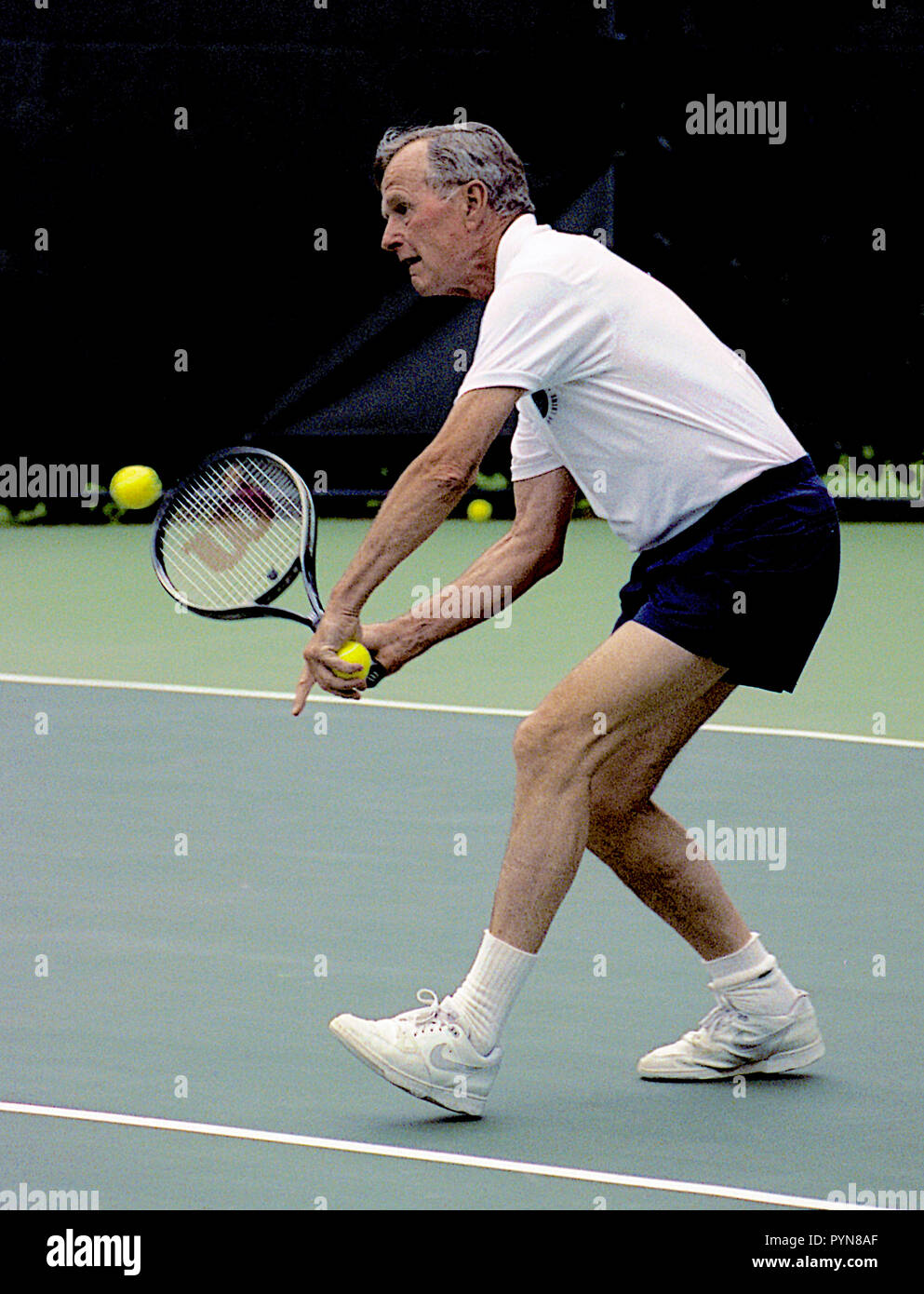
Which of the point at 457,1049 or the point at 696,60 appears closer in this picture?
the point at 457,1049

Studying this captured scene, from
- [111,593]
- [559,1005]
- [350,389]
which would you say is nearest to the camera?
[559,1005]

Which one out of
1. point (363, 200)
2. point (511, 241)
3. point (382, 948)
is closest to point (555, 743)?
point (511, 241)

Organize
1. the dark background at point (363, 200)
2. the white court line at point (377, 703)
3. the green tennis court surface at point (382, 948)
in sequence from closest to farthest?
the green tennis court surface at point (382, 948)
the white court line at point (377, 703)
the dark background at point (363, 200)

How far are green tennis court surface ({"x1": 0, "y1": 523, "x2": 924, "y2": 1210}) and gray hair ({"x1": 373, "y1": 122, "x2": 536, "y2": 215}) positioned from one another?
1.34m

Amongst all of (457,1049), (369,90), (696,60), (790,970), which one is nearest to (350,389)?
(369,90)

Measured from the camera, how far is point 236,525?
14.4 feet

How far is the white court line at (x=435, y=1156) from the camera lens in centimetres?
319

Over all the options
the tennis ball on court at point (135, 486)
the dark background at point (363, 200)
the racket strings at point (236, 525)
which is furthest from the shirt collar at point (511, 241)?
the tennis ball on court at point (135, 486)

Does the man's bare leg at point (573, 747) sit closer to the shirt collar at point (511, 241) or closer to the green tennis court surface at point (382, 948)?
the green tennis court surface at point (382, 948)

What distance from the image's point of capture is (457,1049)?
3523 mm

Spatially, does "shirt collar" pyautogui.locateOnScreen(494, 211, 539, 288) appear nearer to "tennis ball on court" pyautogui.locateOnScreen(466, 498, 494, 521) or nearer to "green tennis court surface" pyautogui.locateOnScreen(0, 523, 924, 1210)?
"green tennis court surface" pyautogui.locateOnScreen(0, 523, 924, 1210)

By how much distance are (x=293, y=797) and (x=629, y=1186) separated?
2.62 m

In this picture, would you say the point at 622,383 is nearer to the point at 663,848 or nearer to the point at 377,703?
the point at 663,848
